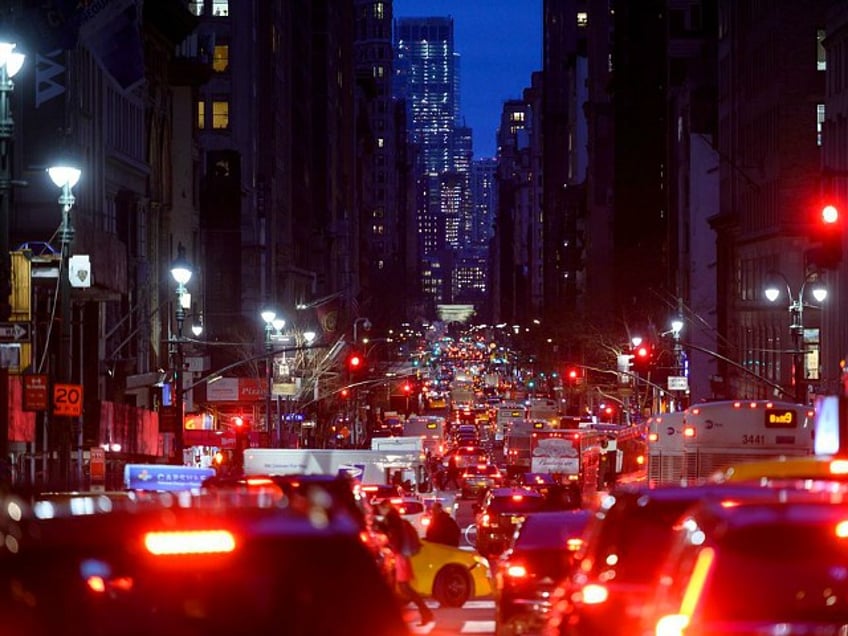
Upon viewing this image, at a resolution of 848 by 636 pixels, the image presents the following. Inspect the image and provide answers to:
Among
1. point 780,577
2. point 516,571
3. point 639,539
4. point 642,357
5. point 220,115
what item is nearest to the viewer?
point 780,577

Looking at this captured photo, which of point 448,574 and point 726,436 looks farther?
point 726,436

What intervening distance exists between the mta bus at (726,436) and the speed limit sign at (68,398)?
37.9 feet

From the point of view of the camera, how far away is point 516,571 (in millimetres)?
21797

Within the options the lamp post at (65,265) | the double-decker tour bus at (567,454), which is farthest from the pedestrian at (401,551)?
the double-decker tour bus at (567,454)

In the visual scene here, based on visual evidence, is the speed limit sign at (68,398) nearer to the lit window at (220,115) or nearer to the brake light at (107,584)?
the brake light at (107,584)

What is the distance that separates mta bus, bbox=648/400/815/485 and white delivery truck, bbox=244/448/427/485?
6321 millimetres

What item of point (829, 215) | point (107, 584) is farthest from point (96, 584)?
point (829, 215)

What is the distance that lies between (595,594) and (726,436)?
2183cm

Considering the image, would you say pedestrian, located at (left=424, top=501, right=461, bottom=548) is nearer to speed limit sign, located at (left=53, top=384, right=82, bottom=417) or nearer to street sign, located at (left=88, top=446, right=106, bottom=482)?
speed limit sign, located at (left=53, top=384, right=82, bottom=417)

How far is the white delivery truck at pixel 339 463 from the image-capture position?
4272cm

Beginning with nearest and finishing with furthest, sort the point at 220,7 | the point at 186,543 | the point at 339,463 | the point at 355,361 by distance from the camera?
the point at 186,543 → the point at 339,463 → the point at 355,361 → the point at 220,7

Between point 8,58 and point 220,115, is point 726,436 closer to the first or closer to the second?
point 8,58

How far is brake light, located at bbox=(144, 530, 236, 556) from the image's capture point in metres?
7.40

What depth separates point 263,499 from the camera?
27.0 feet
